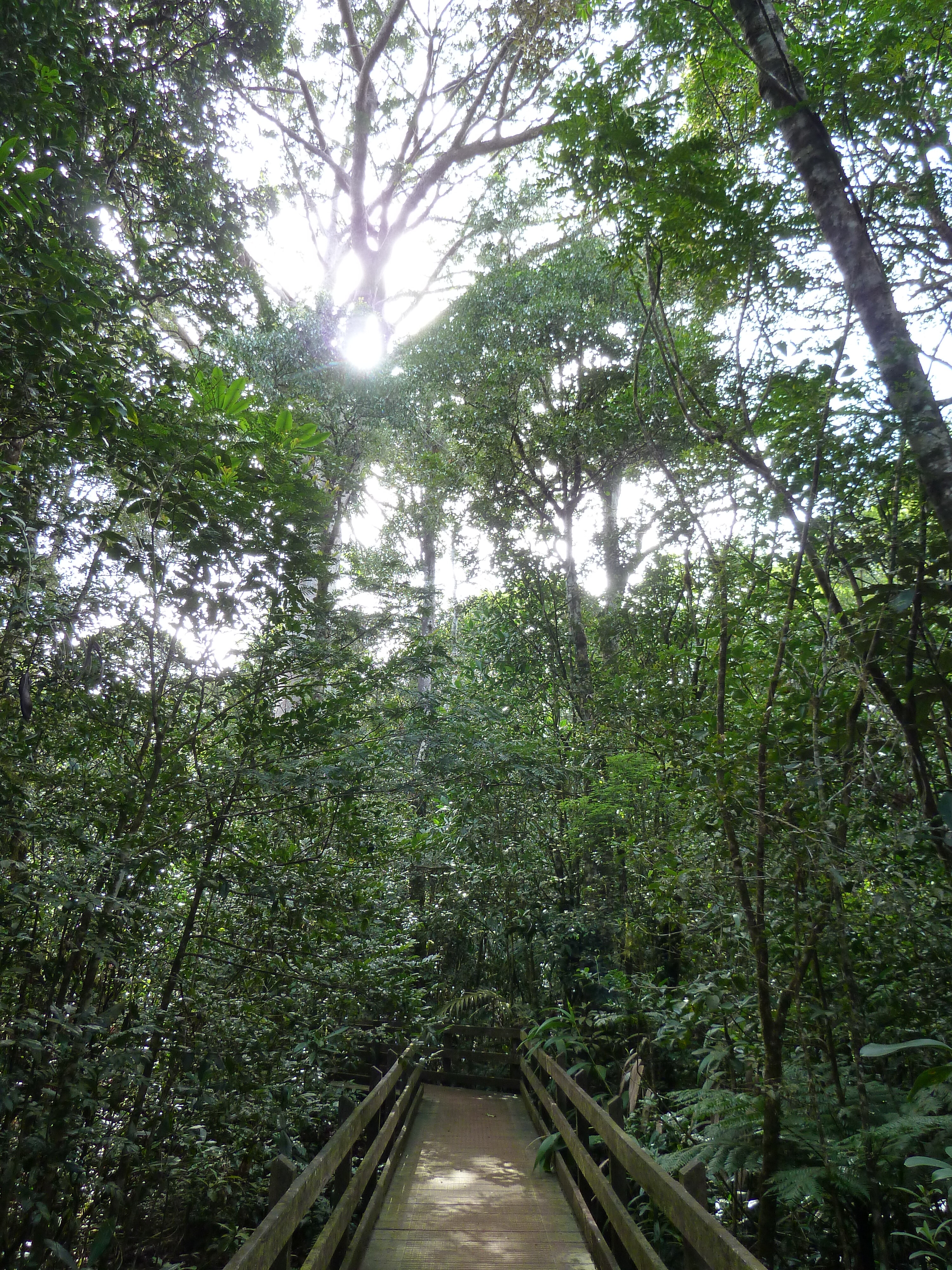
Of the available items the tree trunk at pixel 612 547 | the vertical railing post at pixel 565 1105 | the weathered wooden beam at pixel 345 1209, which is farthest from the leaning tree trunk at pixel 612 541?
the weathered wooden beam at pixel 345 1209

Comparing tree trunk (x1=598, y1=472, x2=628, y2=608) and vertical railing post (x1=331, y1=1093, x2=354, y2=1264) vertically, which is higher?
tree trunk (x1=598, y1=472, x2=628, y2=608)

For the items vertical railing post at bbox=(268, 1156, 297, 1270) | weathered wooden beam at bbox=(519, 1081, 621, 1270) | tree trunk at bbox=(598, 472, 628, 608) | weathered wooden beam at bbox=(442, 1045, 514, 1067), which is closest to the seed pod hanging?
vertical railing post at bbox=(268, 1156, 297, 1270)

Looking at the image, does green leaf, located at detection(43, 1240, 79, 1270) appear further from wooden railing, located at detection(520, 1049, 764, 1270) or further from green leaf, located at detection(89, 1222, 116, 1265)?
wooden railing, located at detection(520, 1049, 764, 1270)

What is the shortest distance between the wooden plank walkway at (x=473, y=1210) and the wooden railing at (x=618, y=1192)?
0.15 meters

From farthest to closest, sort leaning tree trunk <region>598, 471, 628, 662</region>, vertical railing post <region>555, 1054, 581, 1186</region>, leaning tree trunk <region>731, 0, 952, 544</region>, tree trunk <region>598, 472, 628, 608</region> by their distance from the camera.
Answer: tree trunk <region>598, 472, 628, 608</region> → leaning tree trunk <region>598, 471, 628, 662</region> → vertical railing post <region>555, 1054, 581, 1186</region> → leaning tree trunk <region>731, 0, 952, 544</region>

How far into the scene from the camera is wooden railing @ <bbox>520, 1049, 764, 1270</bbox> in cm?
242

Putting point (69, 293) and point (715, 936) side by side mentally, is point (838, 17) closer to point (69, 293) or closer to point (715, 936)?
point (69, 293)

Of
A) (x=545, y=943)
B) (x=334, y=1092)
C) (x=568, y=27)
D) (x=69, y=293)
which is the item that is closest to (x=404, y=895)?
(x=545, y=943)

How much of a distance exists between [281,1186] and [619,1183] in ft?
6.36

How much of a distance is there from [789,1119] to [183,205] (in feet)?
22.9

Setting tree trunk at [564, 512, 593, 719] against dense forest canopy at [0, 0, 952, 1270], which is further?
tree trunk at [564, 512, 593, 719]

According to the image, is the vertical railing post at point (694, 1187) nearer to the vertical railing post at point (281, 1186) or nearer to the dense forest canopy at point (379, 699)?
the dense forest canopy at point (379, 699)

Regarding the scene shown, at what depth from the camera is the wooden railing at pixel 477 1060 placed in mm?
8875

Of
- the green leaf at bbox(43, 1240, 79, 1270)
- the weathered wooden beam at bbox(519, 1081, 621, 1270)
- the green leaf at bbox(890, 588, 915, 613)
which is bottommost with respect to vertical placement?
the weathered wooden beam at bbox(519, 1081, 621, 1270)
